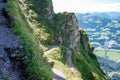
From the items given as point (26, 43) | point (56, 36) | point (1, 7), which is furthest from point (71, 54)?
point (26, 43)

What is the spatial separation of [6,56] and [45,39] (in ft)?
214

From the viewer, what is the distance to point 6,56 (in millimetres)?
36781

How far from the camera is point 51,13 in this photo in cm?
13100

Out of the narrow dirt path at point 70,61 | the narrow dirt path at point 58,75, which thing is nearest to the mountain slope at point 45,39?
the narrow dirt path at point 70,61

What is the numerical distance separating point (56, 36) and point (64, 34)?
17643 millimetres

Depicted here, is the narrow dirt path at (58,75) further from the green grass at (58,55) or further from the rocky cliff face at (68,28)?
the rocky cliff face at (68,28)

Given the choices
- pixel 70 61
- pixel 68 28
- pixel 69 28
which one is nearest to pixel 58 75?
pixel 70 61

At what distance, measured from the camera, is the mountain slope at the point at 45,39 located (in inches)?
1494

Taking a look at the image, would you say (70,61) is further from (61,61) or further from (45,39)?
(45,39)

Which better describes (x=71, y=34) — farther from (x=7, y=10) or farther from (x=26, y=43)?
(x=26, y=43)

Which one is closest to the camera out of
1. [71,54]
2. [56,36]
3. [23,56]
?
[23,56]

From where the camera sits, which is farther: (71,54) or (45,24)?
(45,24)

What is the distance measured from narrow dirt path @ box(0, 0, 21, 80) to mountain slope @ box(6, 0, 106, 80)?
1.02 meters

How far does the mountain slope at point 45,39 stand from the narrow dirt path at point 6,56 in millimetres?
1023
